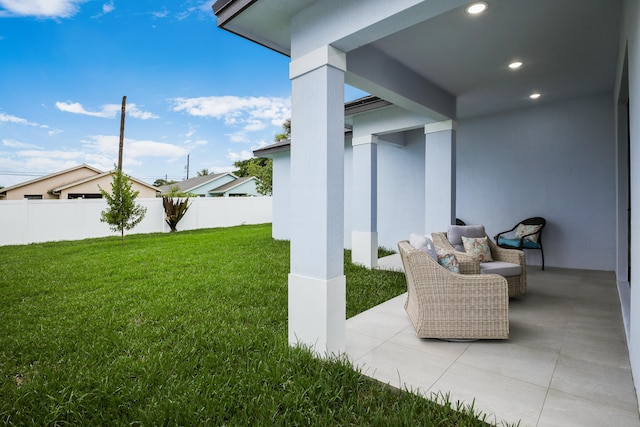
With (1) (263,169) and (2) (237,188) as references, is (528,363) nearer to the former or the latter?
(2) (237,188)

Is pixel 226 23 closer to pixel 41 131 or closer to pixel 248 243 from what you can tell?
pixel 248 243

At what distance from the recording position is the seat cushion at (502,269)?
4137 mm

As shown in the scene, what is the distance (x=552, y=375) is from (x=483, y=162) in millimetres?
5645

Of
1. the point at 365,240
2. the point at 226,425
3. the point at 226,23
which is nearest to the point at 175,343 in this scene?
the point at 226,425

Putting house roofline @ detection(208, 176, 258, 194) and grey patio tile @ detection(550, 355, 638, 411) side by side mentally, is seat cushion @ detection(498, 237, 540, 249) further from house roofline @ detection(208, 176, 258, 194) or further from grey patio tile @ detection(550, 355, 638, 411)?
house roofline @ detection(208, 176, 258, 194)

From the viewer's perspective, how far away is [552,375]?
2.44 m

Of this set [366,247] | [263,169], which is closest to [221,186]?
[263,169]

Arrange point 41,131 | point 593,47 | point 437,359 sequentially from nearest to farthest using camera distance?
point 437,359 < point 593,47 < point 41,131

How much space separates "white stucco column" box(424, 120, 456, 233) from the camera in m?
5.50

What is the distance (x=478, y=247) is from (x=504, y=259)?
0.36 meters

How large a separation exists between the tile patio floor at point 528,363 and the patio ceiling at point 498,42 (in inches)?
→ 107

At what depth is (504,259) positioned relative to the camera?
4.61m

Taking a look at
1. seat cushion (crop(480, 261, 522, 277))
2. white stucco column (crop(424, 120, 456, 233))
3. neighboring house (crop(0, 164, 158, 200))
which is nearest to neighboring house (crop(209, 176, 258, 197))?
neighboring house (crop(0, 164, 158, 200))

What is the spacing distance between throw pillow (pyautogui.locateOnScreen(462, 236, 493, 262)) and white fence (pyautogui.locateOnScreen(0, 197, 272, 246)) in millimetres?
12495
